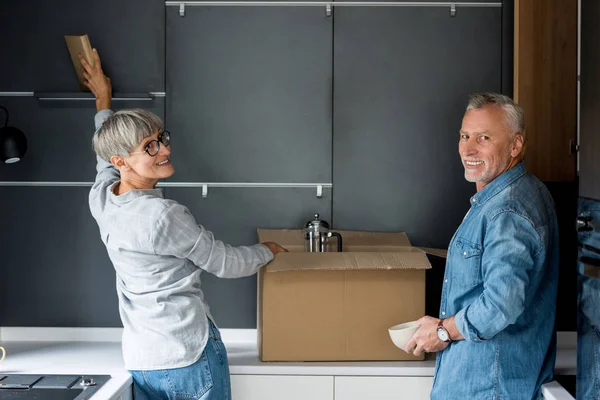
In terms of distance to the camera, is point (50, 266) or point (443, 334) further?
point (50, 266)

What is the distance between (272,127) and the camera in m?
2.78

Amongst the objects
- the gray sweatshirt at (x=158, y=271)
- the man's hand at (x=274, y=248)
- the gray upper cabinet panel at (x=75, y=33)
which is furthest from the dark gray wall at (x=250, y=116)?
the gray sweatshirt at (x=158, y=271)

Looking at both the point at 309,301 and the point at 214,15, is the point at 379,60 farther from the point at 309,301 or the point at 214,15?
the point at 309,301

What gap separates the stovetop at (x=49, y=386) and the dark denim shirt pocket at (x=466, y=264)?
3.56 feet

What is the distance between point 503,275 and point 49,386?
1.33 metres

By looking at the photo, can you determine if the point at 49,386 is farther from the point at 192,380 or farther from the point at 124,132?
the point at 124,132

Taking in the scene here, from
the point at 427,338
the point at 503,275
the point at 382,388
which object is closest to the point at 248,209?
the point at 382,388

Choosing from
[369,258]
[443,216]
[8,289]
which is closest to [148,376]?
[369,258]

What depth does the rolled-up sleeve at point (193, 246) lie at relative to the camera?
199cm

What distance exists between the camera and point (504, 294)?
1834mm

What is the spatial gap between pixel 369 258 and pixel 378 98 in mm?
764

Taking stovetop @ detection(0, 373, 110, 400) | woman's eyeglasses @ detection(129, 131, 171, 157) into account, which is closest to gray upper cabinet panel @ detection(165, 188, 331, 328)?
woman's eyeglasses @ detection(129, 131, 171, 157)

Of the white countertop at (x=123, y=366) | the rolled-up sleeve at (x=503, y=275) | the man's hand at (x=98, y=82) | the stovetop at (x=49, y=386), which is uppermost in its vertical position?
the man's hand at (x=98, y=82)

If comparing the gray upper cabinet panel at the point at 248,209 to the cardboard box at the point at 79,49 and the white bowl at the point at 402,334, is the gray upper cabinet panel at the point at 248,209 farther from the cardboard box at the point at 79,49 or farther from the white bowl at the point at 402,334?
the white bowl at the point at 402,334
